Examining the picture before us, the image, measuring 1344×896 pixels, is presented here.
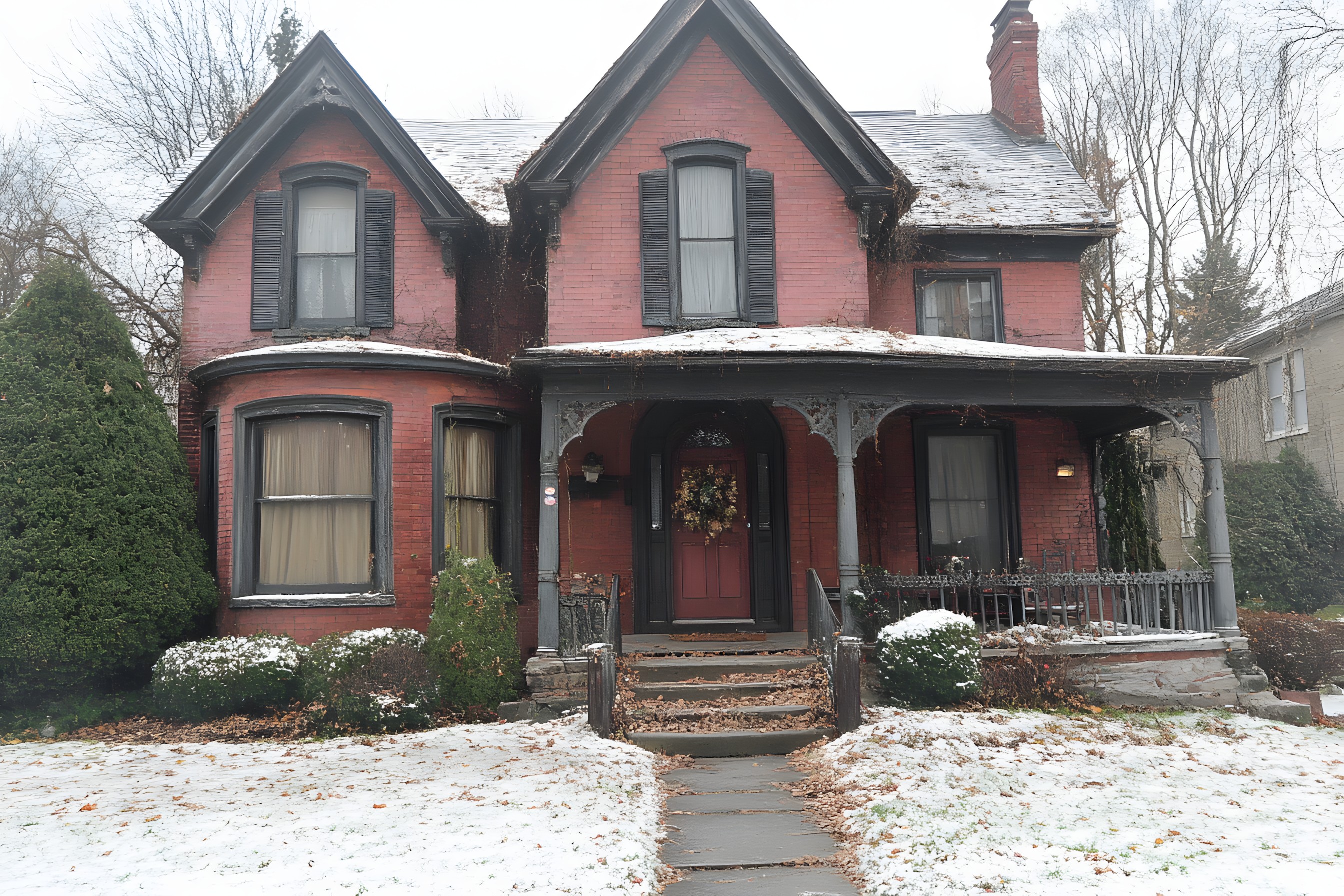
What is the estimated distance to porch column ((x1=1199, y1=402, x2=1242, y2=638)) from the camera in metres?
10.1

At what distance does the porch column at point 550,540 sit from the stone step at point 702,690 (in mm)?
1048

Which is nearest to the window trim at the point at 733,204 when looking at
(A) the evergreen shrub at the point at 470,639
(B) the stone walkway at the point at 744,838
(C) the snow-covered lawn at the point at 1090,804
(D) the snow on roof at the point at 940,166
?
(D) the snow on roof at the point at 940,166

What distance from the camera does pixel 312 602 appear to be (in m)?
10.4

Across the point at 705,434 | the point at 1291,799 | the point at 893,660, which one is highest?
the point at 705,434

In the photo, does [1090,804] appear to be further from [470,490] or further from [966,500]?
[470,490]

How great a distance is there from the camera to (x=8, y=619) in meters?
8.95

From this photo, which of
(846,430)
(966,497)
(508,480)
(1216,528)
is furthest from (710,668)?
(1216,528)

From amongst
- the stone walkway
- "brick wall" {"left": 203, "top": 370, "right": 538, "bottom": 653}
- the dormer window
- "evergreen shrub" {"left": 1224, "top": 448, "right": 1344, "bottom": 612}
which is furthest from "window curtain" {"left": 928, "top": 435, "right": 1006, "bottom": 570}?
"evergreen shrub" {"left": 1224, "top": 448, "right": 1344, "bottom": 612}

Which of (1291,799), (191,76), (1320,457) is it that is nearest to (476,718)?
(1291,799)

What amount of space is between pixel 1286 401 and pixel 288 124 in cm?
2058

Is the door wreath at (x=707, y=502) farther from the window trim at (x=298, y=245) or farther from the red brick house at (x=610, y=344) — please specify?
the window trim at (x=298, y=245)

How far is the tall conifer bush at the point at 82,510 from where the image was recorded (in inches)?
359

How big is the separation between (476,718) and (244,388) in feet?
15.3

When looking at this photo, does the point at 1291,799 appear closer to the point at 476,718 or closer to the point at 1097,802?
the point at 1097,802
